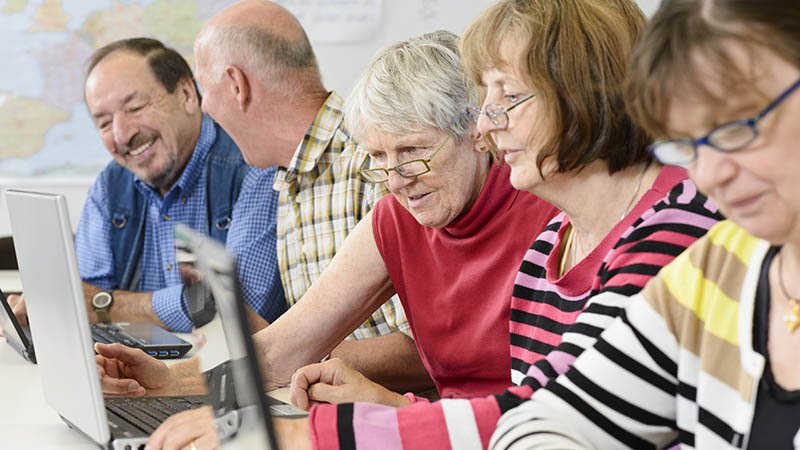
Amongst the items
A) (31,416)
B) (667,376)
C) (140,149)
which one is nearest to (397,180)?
(31,416)

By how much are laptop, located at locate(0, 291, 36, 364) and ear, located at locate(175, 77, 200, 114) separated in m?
1.04

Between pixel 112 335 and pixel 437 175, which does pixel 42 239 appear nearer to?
pixel 437 175

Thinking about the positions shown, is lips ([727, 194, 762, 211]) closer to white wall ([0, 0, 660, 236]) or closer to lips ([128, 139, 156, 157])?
lips ([128, 139, 156, 157])

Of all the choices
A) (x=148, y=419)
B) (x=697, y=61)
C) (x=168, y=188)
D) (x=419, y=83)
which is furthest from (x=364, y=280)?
(x=168, y=188)

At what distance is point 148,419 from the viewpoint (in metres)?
1.40

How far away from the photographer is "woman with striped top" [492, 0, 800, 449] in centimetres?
78

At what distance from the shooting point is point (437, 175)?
5.56ft

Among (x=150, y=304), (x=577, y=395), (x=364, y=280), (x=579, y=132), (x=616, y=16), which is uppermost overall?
(x=616, y=16)

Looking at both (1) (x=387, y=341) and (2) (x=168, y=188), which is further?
(2) (x=168, y=188)

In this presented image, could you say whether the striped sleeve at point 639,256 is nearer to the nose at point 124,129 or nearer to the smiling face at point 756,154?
the smiling face at point 756,154

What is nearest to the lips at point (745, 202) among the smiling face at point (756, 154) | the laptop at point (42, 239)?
the smiling face at point (756, 154)

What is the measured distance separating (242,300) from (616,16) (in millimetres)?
764

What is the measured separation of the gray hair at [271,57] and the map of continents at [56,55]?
123 cm

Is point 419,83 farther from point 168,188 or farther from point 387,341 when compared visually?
point 168,188
